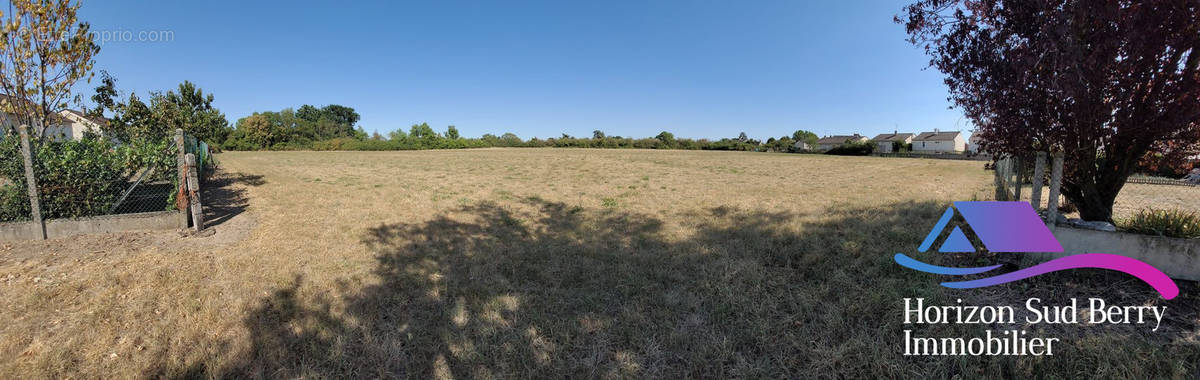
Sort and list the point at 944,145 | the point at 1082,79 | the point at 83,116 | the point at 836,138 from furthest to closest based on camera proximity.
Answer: the point at 836,138
the point at 944,145
the point at 83,116
the point at 1082,79

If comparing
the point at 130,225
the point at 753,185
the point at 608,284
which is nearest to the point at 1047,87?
the point at 608,284

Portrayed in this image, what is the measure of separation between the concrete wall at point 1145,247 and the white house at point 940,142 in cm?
7060

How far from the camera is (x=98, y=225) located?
5.10m

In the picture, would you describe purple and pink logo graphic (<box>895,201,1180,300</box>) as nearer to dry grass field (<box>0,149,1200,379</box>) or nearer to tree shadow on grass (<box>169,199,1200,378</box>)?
dry grass field (<box>0,149,1200,379</box>)

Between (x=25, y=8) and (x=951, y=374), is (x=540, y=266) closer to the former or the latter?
(x=951, y=374)

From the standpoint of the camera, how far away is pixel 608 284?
371 cm

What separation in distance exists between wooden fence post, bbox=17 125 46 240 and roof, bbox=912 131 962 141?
8061cm

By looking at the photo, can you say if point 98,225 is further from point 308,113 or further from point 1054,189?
point 308,113

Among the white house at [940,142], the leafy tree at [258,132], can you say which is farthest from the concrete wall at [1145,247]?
the white house at [940,142]

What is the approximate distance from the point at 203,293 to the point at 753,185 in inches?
428

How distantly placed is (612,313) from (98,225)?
6596 mm

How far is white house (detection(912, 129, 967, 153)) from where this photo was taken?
6061cm

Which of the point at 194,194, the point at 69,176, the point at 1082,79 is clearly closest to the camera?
the point at 1082,79

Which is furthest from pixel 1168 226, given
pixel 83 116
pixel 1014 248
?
pixel 83 116
